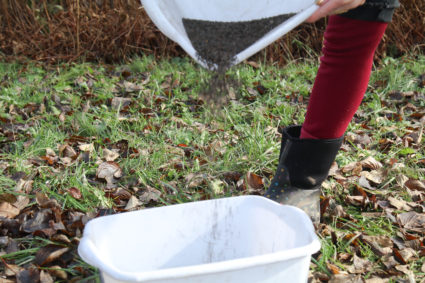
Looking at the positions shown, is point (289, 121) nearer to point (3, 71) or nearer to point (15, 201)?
point (15, 201)

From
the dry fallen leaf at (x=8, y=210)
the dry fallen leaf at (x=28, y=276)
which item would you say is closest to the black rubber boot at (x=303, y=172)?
the dry fallen leaf at (x=28, y=276)

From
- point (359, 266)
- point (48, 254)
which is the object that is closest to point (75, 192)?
point (48, 254)

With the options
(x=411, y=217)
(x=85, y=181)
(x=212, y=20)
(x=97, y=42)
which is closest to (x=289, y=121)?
(x=411, y=217)

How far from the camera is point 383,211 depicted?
1904 mm

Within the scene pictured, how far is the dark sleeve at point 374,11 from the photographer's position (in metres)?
1.45

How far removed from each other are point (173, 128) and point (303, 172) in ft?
3.74

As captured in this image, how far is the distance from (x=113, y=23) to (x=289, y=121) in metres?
2.24

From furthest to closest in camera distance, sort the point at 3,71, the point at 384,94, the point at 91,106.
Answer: the point at 3,71
the point at 384,94
the point at 91,106

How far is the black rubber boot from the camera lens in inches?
68.5

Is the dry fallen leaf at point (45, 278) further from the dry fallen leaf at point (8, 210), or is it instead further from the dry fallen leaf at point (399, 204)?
the dry fallen leaf at point (399, 204)

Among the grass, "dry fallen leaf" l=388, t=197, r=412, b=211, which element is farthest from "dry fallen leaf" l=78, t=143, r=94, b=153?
"dry fallen leaf" l=388, t=197, r=412, b=211

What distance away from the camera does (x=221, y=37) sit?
1.47 m

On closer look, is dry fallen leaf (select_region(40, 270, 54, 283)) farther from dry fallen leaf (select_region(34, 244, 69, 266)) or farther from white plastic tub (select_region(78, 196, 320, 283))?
white plastic tub (select_region(78, 196, 320, 283))

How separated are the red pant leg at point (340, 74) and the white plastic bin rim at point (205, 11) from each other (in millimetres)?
262
